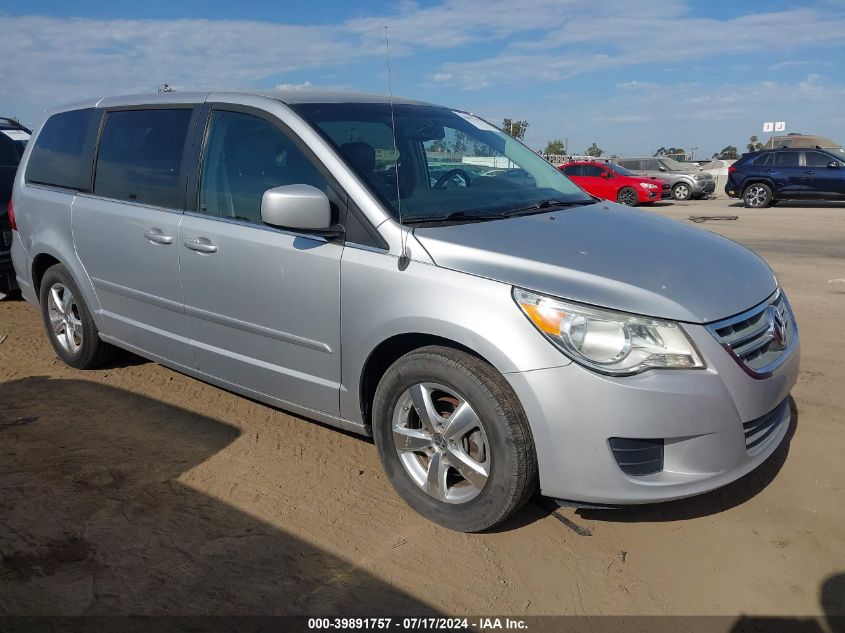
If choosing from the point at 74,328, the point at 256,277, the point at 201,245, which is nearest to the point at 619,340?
the point at 256,277

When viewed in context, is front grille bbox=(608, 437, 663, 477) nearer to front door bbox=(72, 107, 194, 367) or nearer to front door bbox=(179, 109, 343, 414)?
front door bbox=(179, 109, 343, 414)

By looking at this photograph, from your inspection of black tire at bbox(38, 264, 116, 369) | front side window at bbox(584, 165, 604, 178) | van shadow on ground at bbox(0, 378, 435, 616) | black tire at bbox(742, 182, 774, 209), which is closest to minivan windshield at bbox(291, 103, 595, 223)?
van shadow on ground at bbox(0, 378, 435, 616)

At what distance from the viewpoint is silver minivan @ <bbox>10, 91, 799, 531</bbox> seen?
2688 millimetres

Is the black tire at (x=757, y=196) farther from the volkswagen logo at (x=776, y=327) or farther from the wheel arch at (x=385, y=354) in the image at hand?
the wheel arch at (x=385, y=354)

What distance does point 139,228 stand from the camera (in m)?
4.15

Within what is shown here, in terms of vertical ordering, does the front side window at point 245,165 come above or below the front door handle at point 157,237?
above

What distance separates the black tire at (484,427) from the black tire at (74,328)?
271 centimetres

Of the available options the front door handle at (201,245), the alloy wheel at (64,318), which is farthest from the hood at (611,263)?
the alloy wheel at (64,318)

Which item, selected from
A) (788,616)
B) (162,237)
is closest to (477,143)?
(162,237)

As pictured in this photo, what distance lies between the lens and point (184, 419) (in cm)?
430

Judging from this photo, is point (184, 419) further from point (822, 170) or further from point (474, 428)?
point (822, 170)

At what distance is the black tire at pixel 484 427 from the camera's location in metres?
2.79

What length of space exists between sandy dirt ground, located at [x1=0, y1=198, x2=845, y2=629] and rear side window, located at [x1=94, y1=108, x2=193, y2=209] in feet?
4.45

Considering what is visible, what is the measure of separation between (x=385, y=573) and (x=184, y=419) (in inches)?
79.3
